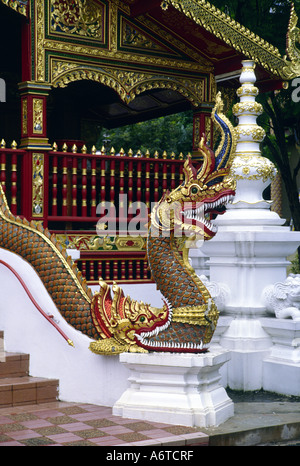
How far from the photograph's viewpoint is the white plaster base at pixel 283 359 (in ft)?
21.6

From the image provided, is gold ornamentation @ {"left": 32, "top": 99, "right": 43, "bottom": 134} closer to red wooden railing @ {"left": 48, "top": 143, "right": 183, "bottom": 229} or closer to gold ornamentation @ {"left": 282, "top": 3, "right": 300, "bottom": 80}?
red wooden railing @ {"left": 48, "top": 143, "right": 183, "bottom": 229}

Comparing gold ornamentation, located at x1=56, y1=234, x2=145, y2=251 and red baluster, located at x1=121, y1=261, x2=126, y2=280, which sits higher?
gold ornamentation, located at x1=56, y1=234, x2=145, y2=251

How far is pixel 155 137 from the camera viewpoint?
70.5ft

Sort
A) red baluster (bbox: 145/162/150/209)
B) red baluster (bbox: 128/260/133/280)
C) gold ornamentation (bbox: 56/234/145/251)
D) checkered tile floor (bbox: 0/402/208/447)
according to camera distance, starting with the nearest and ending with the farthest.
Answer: checkered tile floor (bbox: 0/402/208/447) < gold ornamentation (bbox: 56/234/145/251) < red baluster (bbox: 128/260/133/280) < red baluster (bbox: 145/162/150/209)

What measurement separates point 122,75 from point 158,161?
4.01 feet

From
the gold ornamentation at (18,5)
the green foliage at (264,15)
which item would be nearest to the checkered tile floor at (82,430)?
the gold ornamentation at (18,5)

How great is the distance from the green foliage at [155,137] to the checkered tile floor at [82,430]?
16.1m

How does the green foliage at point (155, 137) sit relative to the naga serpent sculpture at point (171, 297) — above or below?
above

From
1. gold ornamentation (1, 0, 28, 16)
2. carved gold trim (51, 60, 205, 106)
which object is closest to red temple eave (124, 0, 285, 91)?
carved gold trim (51, 60, 205, 106)

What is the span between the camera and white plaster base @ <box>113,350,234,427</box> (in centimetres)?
523

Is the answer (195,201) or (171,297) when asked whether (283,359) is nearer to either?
(171,297)

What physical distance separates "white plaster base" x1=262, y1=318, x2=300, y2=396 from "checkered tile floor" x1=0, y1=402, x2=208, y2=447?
1.80 meters

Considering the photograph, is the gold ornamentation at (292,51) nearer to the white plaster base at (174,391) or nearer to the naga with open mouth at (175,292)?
the naga with open mouth at (175,292)

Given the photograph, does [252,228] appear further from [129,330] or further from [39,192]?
→ [39,192]
